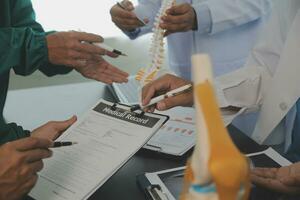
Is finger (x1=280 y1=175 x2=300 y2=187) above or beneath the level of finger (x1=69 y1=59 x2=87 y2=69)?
beneath

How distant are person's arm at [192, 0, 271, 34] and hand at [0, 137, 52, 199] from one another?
83 cm

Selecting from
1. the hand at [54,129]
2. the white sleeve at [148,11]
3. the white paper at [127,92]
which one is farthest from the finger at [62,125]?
the white sleeve at [148,11]

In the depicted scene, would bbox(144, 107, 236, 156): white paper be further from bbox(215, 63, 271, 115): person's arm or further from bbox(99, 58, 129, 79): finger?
bbox(99, 58, 129, 79): finger

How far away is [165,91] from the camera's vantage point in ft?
3.29

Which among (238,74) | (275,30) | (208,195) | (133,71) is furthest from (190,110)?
(133,71)

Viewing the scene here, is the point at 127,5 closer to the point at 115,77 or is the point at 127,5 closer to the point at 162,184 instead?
the point at 115,77

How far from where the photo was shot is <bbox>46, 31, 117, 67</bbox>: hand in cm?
100

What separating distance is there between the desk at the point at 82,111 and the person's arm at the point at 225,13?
423 millimetres

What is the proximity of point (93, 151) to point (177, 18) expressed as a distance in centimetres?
59

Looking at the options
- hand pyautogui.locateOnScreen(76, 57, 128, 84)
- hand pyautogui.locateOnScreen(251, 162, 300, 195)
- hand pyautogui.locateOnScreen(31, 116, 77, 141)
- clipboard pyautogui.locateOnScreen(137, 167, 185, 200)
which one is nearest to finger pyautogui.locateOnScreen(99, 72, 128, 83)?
hand pyautogui.locateOnScreen(76, 57, 128, 84)

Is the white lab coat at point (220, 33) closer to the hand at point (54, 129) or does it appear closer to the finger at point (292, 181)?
the hand at point (54, 129)


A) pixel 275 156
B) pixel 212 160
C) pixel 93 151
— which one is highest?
pixel 212 160

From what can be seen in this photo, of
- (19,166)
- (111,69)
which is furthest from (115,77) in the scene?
(19,166)

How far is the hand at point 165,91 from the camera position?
3.04 ft
